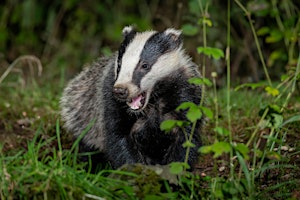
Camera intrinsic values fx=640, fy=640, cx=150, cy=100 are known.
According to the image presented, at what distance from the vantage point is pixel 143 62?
456 centimetres

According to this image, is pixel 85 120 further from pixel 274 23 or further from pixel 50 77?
pixel 274 23

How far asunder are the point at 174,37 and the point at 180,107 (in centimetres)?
140

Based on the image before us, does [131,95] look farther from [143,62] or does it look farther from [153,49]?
[153,49]

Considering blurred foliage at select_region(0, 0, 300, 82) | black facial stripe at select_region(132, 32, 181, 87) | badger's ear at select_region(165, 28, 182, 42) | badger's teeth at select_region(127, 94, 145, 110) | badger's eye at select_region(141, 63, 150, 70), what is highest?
blurred foliage at select_region(0, 0, 300, 82)

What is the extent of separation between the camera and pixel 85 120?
5.56 meters

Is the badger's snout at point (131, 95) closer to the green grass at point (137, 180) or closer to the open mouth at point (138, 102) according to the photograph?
the open mouth at point (138, 102)

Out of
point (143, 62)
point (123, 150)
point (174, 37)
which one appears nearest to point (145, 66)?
point (143, 62)

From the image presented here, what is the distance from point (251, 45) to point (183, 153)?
572 centimetres

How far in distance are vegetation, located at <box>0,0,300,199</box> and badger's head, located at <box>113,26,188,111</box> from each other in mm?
353

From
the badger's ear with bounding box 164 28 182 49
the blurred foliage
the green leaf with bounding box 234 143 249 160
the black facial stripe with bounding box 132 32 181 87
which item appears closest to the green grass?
the green leaf with bounding box 234 143 249 160

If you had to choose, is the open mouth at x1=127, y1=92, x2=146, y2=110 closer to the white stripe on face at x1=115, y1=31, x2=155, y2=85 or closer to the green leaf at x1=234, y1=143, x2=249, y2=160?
the white stripe on face at x1=115, y1=31, x2=155, y2=85

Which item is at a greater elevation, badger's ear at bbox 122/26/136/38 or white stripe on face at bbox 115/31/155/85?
badger's ear at bbox 122/26/136/38

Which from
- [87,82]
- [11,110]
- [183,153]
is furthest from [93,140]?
[11,110]

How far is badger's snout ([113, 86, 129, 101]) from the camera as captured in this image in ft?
14.0
